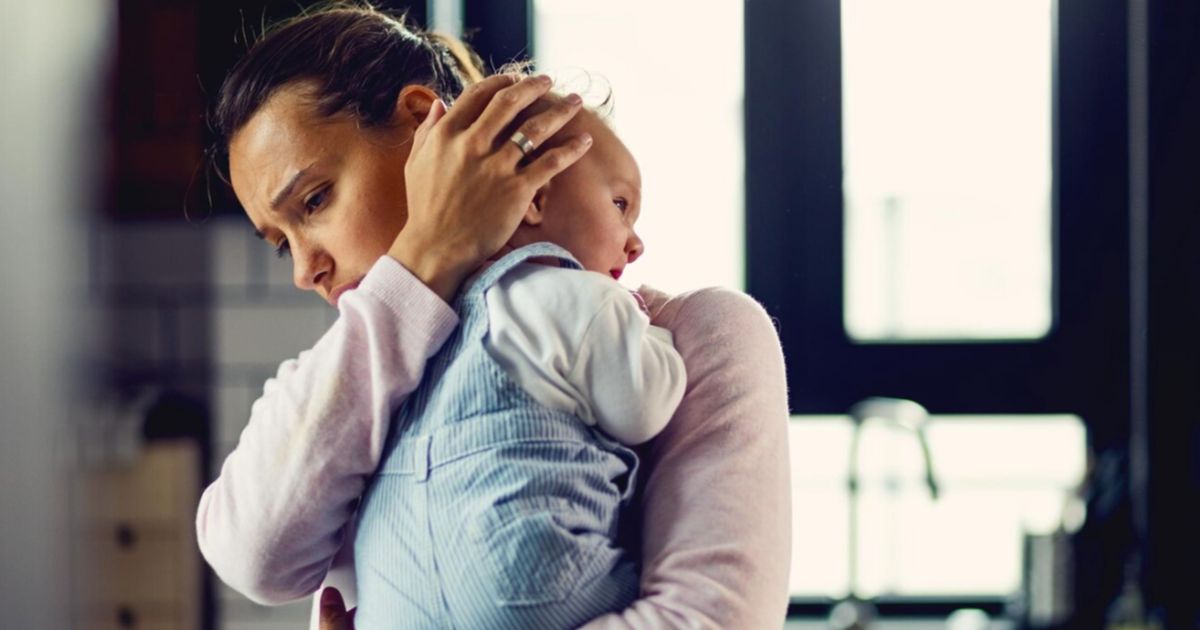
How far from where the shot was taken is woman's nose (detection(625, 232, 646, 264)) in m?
0.61

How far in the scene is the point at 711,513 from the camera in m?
0.50

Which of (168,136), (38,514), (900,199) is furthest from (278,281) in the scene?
(900,199)

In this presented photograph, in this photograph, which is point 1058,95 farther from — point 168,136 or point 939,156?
point 168,136

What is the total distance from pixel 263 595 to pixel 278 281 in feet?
3.67

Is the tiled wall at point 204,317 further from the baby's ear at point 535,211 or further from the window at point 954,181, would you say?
the baby's ear at point 535,211

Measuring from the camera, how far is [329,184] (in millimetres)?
616

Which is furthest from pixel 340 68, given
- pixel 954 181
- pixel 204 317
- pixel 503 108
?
pixel 954 181

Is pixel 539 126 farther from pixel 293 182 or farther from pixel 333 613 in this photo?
pixel 333 613

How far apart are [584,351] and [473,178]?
0.10m

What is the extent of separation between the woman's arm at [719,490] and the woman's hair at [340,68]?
0.21 m

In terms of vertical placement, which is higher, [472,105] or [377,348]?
[472,105]

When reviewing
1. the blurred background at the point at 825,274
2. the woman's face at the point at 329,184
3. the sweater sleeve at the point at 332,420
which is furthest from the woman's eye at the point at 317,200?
the blurred background at the point at 825,274

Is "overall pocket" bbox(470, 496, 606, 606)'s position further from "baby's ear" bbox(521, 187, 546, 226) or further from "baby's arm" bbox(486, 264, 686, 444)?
"baby's ear" bbox(521, 187, 546, 226)

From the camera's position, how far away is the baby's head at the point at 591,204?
1.87ft
